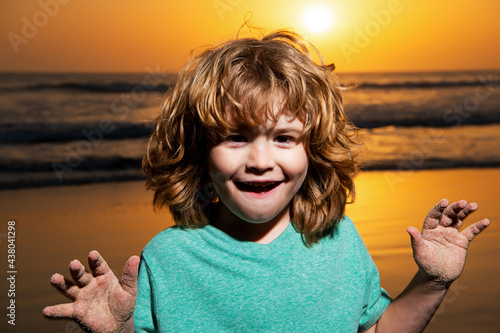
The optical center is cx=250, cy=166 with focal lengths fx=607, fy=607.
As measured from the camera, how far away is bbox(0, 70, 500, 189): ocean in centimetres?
694

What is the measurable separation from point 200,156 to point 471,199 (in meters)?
3.59

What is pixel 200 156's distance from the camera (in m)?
2.10

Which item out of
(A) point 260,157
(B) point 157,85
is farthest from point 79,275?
(B) point 157,85

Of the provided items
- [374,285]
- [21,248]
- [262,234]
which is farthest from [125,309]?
[21,248]

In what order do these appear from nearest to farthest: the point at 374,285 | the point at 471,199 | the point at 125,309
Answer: the point at 125,309 → the point at 374,285 → the point at 471,199

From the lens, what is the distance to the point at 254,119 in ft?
6.01

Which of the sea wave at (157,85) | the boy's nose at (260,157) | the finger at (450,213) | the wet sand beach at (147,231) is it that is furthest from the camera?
the sea wave at (157,85)

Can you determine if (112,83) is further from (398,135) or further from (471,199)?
(471,199)

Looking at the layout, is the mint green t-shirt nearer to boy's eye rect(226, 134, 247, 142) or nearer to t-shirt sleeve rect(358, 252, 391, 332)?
t-shirt sleeve rect(358, 252, 391, 332)

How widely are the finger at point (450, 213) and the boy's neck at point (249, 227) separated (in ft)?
1.74

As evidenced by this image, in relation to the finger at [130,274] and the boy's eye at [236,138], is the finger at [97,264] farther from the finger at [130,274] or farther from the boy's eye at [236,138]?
the boy's eye at [236,138]

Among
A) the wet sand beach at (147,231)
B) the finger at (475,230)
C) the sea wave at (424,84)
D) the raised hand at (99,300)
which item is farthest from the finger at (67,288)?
the sea wave at (424,84)

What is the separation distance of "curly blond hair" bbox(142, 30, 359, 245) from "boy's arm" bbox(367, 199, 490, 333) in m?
0.32

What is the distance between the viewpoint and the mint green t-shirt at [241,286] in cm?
198
